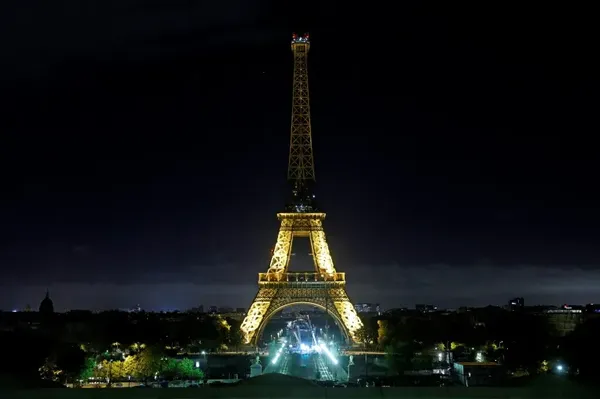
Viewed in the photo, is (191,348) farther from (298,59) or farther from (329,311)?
(298,59)

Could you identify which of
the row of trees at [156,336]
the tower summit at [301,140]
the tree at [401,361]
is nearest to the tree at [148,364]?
the row of trees at [156,336]

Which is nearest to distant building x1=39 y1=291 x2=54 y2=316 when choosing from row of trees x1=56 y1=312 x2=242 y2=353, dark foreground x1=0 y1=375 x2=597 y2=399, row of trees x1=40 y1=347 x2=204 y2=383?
row of trees x1=56 y1=312 x2=242 y2=353

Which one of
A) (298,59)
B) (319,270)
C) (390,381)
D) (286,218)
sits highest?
(298,59)

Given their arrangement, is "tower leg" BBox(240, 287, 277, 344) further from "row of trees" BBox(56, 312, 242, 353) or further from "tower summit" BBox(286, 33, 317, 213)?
"tower summit" BBox(286, 33, 317, 213)

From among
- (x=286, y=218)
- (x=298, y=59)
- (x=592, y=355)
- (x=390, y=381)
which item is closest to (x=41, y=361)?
(x=390, y=381)

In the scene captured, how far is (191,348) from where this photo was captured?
197 feet

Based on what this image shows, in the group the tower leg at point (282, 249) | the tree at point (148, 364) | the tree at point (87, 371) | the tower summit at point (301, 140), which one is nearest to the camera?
the tree at point (87, 371)

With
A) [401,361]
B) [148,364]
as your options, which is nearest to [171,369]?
[148,364]

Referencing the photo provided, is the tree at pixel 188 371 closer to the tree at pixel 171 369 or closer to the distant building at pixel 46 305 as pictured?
the tree at pixel 171 369

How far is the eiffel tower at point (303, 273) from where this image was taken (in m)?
56.1

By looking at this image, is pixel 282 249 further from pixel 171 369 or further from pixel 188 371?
pixel 188 371

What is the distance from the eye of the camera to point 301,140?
5638cm

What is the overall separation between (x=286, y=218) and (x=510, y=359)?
2185 cm

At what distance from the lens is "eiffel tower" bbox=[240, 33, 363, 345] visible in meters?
56.1
